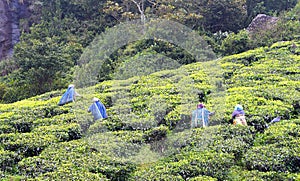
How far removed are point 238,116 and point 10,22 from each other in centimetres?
2117

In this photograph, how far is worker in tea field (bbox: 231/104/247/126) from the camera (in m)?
9.66

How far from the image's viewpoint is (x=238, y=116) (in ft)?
32.2

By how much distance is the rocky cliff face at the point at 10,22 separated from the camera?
25797 millimetres

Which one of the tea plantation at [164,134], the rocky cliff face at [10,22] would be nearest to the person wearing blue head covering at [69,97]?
the tea plantation at [164,134]

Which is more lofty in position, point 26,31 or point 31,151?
point 26,31

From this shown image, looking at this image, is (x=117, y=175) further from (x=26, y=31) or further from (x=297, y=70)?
(x=26, y=31)

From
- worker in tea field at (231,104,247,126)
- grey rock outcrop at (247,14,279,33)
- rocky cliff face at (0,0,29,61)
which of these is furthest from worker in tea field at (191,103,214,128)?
rocky cliff face at (0,0,29,61)

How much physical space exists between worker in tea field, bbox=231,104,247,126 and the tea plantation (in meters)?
0.19

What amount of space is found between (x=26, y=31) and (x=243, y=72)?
16.4m

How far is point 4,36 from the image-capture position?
2603cm

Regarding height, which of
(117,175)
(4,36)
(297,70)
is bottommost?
(117,175)

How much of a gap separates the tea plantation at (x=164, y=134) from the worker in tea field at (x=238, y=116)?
7.5 inches

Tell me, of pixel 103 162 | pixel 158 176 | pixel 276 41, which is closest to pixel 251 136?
pixel 158 176

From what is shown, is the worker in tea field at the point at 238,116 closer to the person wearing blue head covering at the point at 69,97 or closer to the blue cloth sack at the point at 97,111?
the blue cloth sack at the point at 97,111
